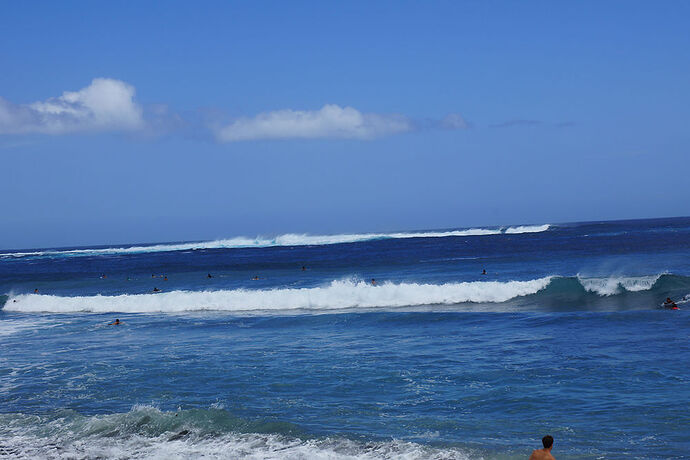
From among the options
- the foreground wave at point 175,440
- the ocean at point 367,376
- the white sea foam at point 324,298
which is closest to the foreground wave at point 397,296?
the white sea foam at point 324,298

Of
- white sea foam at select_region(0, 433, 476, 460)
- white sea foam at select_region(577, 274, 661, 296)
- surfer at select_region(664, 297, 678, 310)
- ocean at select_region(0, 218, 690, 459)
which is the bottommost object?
white sea foam at select_region(0, 433, 476, 460)

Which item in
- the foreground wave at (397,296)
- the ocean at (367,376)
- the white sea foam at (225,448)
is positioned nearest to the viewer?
the white sea foam at (225,448)

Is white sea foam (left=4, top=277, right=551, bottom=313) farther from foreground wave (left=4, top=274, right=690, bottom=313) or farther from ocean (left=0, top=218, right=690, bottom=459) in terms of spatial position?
ocean (left=0, top=218, right=690, bottom=459)

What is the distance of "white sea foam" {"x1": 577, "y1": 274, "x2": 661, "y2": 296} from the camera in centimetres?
2975

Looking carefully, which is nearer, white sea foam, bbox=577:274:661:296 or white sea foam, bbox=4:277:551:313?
white sea foam, bbox=577:274:661:296

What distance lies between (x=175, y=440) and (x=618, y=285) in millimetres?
24228

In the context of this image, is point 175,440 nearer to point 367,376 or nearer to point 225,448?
point 225,448

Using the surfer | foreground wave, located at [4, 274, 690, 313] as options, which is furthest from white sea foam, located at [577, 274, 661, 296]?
the surfer

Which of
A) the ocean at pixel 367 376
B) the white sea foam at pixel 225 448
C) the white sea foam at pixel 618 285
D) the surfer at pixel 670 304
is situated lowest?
the white sea foam at pixel 225 448

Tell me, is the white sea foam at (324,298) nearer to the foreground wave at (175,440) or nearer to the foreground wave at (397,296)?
the foreground wave at (397,296)

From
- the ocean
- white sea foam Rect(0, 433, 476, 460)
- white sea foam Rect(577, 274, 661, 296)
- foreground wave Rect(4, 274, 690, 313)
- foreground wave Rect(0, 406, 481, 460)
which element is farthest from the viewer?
foreground wave Rect(4, 274, 690, 313)

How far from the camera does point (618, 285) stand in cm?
3020

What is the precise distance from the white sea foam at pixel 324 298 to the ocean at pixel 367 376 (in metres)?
0.13

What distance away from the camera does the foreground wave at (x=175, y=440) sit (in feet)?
37.2
